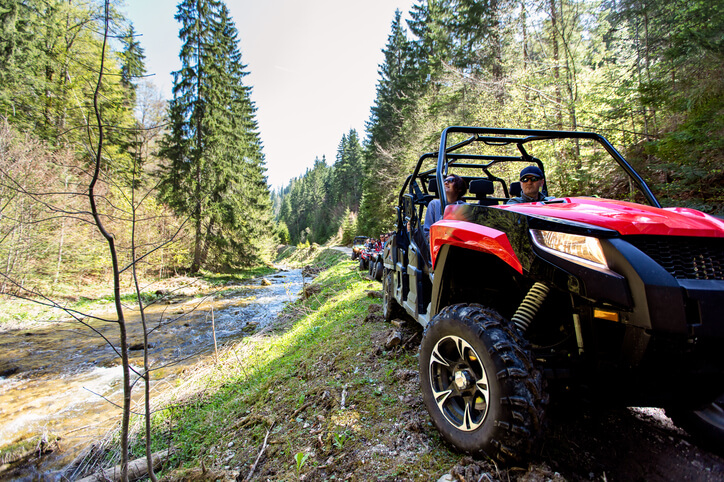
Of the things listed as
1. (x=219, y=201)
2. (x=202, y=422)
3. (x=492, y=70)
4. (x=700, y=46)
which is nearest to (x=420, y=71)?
(x=492, y=70)

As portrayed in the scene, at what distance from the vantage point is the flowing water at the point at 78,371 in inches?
170

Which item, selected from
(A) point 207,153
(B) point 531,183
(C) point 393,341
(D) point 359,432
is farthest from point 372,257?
(A) point 207,153

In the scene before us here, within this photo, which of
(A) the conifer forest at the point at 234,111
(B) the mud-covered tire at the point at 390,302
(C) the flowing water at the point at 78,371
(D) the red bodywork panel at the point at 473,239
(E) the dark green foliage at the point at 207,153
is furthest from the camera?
(E) the dark green foliage at the point at 207,153

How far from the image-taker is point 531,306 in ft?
5.63

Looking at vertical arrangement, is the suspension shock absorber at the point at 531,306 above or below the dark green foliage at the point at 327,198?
below

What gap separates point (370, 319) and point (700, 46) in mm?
7987

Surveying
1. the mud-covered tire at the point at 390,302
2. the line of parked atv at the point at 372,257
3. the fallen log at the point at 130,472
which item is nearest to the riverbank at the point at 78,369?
the fallen log at the point at 130,472

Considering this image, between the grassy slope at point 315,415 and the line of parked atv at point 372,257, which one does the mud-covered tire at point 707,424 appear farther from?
the line of parked atv at point 372,257

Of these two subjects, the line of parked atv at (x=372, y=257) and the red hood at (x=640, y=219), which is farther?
the line of parked atv at (x=372, y=257)

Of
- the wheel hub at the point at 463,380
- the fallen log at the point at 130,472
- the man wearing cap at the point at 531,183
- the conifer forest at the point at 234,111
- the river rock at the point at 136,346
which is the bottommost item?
the river rock at the point at 136,346

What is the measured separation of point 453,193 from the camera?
3596mm

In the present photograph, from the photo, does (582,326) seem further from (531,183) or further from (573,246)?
(531,183)

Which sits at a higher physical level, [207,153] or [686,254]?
[207,153]

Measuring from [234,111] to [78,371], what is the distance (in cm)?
2286
